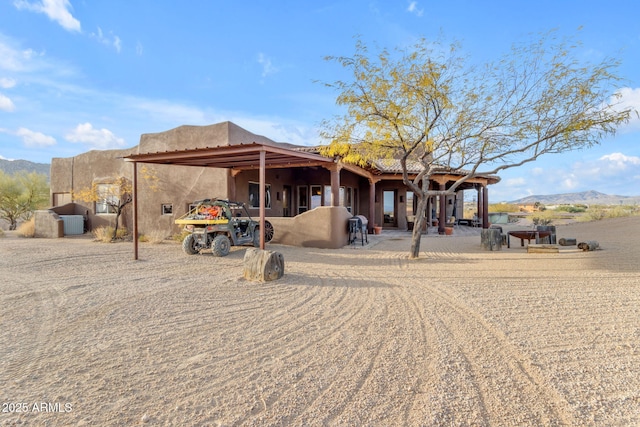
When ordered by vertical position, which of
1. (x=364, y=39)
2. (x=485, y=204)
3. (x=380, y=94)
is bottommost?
(x=485, y=204)

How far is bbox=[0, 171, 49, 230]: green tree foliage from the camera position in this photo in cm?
2067

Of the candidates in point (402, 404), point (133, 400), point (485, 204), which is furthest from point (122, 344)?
point (485, 204)

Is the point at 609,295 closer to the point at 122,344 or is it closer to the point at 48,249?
the point at 122,344

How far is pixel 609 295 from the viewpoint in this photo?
18.1 ft

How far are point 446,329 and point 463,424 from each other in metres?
1.80

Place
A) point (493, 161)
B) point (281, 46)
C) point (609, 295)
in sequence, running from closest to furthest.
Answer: point (609, 295)
point (493, 161)
point (281, 46)

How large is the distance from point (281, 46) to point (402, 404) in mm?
11330

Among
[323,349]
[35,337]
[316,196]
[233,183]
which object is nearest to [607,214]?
[316,196]

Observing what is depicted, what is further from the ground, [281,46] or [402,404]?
[281,46]

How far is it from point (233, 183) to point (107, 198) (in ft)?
20.2

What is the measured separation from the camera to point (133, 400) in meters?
2.64

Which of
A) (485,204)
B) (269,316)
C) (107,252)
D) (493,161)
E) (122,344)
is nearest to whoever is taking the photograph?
(122,344)

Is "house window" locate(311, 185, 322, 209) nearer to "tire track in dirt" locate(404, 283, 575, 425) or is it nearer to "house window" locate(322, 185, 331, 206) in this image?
"house window" locate(322, 185, 331, 206)

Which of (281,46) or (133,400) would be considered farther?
(281,46)
